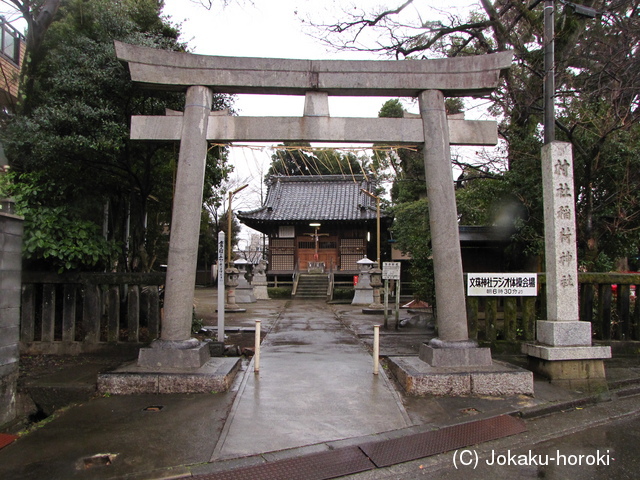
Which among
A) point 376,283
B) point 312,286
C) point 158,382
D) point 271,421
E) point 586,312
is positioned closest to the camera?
point 271,421

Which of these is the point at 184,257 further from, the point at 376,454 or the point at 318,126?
the point at 376,454

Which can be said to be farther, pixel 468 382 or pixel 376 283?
pixel 376 283

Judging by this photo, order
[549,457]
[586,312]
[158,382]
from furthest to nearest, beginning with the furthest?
1. [586,312]
2. [158,382]
3. [549,457]

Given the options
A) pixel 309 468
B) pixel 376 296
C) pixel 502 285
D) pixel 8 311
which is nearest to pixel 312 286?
pixel 376 296

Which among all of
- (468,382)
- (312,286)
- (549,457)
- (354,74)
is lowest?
(549,457)

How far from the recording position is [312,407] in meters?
5.47

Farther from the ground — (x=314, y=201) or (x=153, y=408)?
(x=314, y=201)

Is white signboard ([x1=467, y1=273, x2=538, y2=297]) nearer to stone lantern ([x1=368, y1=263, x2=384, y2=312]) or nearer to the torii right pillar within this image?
the torii right pillar

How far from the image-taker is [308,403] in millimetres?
5613

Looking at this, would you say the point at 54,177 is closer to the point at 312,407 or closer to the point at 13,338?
the point at 13,338

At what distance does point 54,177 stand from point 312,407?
20.5 feet

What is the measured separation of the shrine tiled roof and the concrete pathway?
18.6 m

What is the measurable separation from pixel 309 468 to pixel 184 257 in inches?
143

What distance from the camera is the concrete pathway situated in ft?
15.0
